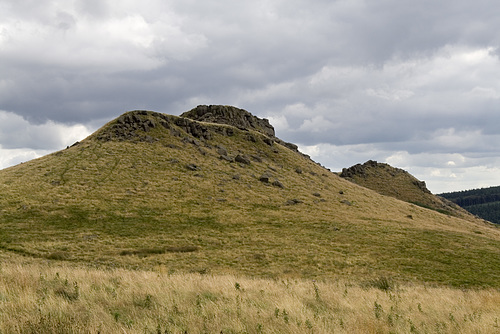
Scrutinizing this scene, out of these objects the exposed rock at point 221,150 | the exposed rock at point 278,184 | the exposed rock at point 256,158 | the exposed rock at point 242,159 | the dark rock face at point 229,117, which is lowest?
the exposed rock at point 278,184

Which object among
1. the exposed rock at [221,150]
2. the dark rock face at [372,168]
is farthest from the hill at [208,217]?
the dark rock face at [372,168]

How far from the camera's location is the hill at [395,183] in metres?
125

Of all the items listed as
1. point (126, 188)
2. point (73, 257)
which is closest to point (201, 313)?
point (73, 257)

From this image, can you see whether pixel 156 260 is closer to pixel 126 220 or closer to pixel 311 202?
pixel 126 220

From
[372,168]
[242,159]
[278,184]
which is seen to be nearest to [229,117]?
[242,159]

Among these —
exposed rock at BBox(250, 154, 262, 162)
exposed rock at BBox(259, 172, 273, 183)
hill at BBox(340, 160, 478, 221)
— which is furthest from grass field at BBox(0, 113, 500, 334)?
hill at BBox(340, 160, 478, 221)

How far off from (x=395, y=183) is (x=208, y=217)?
11140cm

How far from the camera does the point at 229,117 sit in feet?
400

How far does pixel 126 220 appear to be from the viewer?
45.3 m

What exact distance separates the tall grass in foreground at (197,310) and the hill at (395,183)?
122303 mm

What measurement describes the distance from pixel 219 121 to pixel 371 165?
257ft

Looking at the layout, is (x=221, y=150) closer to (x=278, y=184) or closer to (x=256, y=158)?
(x=256, y=158)

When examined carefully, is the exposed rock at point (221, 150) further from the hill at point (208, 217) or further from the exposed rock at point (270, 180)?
the exposed rock at point (270, 180)

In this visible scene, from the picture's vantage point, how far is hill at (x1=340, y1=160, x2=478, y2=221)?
125 m
